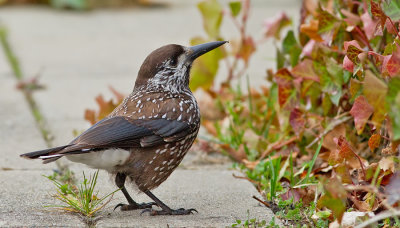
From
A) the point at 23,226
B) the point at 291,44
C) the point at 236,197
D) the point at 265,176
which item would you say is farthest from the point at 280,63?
the point at 23,226

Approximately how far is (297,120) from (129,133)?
1.33 m

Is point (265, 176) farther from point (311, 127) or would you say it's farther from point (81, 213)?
point (81, 213)

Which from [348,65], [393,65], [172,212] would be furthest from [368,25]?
[172,212]

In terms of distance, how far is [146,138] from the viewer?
4004 millimetres

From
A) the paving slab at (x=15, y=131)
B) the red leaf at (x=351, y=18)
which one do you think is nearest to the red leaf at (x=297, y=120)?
the red leaf at (x=351, y=18)

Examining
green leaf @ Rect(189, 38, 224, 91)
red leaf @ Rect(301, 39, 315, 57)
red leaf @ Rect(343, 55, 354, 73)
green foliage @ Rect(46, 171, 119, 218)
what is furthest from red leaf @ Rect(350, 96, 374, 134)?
green leaf @ Rect(189, 38, 224, 91)

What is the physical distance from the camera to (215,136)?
18.3 feet

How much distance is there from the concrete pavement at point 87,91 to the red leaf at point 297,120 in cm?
56

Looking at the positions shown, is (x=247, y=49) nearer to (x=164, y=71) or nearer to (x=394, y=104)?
(x=164, y=71)

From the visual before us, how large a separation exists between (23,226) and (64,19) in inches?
299

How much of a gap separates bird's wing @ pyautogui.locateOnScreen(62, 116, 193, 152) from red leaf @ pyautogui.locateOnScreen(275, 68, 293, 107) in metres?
0.91

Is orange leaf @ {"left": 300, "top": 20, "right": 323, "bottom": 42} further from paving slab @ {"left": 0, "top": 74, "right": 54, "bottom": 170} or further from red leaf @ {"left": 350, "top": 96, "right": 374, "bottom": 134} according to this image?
paving slab @ {"left": 0, "top": 74, "right": 54, "bottom": 170}

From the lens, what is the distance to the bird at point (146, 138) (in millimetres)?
3773

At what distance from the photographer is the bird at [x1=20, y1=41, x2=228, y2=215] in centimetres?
377
